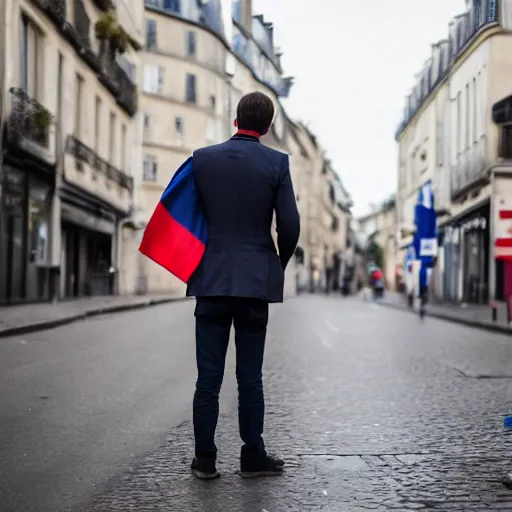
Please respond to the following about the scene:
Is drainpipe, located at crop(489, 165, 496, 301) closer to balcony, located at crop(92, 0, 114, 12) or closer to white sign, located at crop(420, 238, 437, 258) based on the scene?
white sign, located at crop(420, 238, 437, 258)

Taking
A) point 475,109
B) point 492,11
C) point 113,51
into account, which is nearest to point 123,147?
point 113,51

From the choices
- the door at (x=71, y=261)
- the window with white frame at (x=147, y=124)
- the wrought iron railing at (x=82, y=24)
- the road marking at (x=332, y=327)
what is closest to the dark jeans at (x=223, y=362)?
the road marking at (x=332, y=327)

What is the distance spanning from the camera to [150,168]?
4894 centimetres

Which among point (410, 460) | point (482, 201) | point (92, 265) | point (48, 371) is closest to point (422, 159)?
point (482, 201)

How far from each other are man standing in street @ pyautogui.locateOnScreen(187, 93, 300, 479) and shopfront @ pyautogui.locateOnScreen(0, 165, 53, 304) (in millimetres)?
16947

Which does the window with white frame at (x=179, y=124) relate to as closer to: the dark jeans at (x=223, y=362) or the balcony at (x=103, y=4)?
the balcony at (x=103, y=4)

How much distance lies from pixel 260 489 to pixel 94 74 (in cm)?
2814

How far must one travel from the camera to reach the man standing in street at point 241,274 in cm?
425

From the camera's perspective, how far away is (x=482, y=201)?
101 feet

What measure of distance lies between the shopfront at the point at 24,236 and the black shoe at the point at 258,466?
55.8 ft

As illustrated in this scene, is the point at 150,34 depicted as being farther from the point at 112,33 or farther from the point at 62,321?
the point at 62,321

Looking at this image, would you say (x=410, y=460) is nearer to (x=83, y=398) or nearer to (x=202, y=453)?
(x=202, y=453)

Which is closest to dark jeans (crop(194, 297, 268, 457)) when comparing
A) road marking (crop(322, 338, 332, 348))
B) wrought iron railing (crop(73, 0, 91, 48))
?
road marking (crop(322, 338, 332, 348))

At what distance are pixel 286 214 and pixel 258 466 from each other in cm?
127
